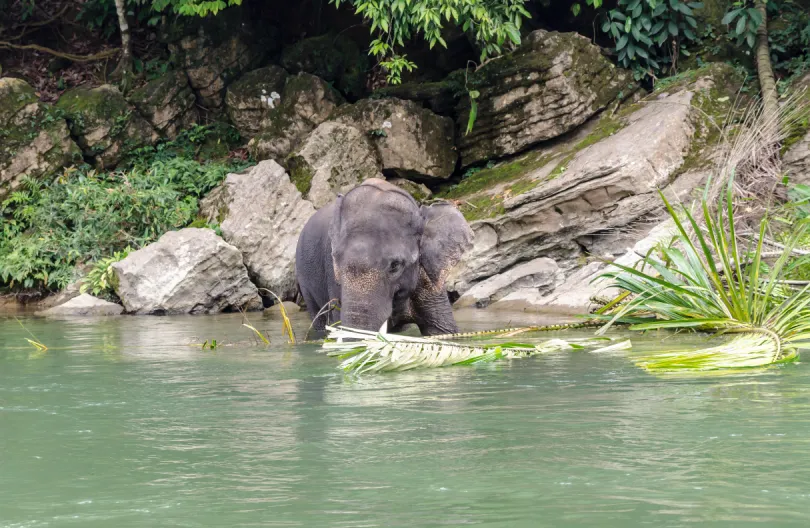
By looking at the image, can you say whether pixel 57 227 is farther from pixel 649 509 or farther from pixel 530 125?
pixel 649 509

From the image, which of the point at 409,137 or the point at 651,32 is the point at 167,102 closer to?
the point at 409,137

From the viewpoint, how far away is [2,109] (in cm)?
1520

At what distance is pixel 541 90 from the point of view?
1401cm

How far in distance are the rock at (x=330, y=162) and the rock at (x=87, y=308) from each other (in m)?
3.14

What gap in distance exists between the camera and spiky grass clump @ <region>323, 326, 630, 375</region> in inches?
238

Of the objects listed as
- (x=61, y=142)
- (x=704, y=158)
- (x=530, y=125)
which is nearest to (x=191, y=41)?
(x=61, y=142)

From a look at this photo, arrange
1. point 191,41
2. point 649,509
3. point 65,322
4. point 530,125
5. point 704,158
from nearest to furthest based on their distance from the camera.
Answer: point 649,509
point 65,322
point 704,158
point 530,125
point 191,41

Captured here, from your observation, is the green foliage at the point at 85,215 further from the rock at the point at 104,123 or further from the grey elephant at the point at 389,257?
the grey elephant at the point at 389,257

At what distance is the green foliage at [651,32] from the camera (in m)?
14.1

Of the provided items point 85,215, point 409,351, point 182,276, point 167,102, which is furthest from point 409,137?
point 409,351

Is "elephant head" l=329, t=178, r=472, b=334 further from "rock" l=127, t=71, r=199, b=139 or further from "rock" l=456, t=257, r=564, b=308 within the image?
"rock" l=127, t=71, r=199, b=139

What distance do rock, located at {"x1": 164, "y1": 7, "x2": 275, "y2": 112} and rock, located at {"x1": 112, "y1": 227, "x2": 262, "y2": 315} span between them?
14.8ft

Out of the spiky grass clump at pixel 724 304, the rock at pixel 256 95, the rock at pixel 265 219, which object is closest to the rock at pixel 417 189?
the rock at pixel 265 219

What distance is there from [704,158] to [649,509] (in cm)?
999
